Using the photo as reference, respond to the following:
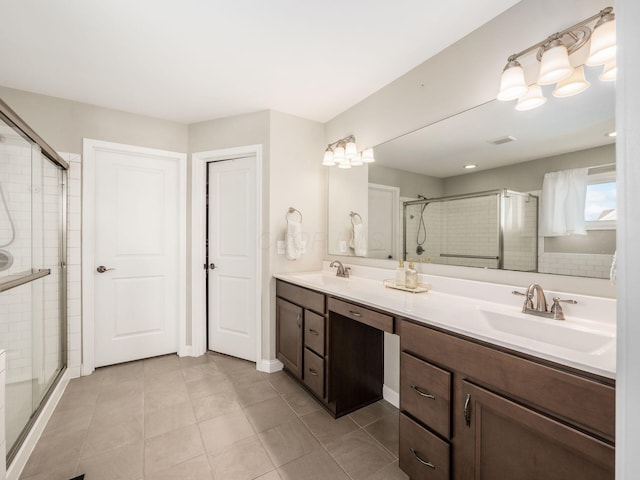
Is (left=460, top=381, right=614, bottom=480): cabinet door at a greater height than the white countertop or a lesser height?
lesser

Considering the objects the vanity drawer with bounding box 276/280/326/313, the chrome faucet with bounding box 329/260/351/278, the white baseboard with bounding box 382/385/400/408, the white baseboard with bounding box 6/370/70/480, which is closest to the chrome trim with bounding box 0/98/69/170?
the white baseboard with bounding box 6/370/70/480

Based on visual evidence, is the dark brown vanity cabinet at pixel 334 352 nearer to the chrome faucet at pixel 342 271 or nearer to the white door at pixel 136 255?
Result: the chrome faucet at pixel 342 271

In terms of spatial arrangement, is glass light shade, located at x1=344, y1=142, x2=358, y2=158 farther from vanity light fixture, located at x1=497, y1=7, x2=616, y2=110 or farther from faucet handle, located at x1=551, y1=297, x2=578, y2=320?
faucet handle, located at x1=551, y1=297, x2=578, y2=320

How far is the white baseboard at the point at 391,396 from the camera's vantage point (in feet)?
6.61

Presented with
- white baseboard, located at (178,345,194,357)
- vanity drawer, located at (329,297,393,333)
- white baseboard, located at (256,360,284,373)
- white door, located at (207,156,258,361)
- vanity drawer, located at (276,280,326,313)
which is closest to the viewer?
vanity drawer, located at (329,297,393,333)

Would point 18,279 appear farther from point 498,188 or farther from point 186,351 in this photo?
point 498,188

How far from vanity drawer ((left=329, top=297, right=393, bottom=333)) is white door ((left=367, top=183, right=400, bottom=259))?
64 cm

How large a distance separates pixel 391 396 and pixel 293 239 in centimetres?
145

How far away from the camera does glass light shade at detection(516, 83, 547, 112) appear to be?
1295mm

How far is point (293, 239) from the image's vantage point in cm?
254

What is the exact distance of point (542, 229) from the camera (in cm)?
132

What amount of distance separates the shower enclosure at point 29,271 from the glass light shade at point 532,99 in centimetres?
241

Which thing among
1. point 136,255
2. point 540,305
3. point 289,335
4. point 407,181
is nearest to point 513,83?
point 407,181

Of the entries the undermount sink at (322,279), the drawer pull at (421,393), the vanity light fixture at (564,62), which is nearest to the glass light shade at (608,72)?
the vanity light fixture at (564,62)
